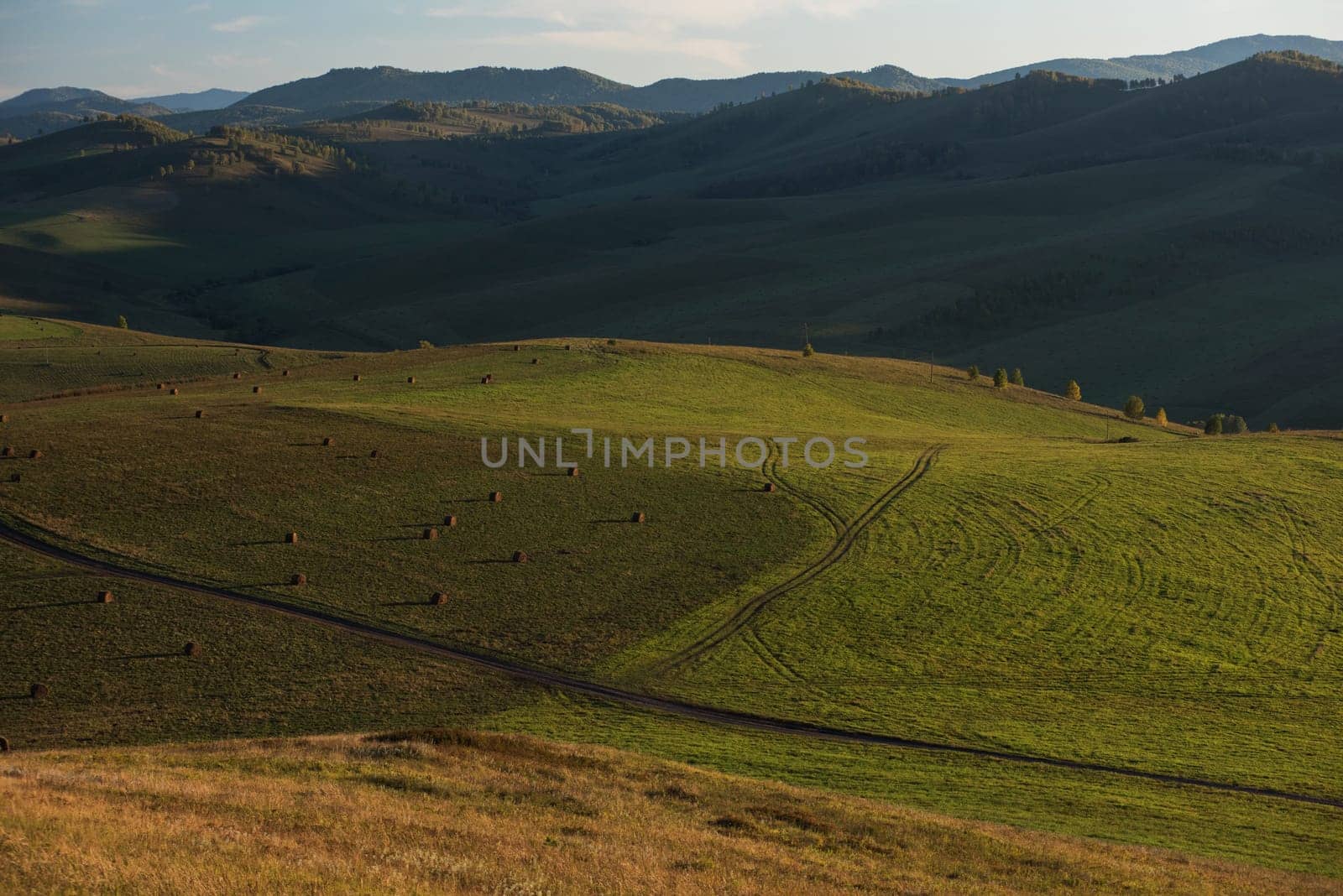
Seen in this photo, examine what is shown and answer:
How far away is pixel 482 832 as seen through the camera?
25.9m

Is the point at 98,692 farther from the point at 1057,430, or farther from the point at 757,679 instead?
the point at 1057,430

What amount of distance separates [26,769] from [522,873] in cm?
1449

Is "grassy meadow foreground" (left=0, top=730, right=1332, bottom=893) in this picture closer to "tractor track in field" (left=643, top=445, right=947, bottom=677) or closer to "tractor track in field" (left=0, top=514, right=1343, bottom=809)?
"tractor track in field" (left=0, top=514, right=1343, bottom=809)

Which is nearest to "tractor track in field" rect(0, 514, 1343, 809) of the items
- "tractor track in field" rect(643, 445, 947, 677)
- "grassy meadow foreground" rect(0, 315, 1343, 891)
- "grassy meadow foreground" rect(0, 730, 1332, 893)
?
"grassy meadow foreground" rect(0, 315, 1343, 891)

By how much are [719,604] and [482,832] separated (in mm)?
25607

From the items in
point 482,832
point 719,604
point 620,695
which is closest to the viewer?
point 482,832

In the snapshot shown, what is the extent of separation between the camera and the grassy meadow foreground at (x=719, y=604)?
3675 cm

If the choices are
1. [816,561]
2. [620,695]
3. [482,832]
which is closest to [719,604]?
[816,561]

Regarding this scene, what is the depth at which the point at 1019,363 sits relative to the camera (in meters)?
162

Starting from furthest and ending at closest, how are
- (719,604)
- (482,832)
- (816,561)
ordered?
(816,561) < (719,604) < (482,832)

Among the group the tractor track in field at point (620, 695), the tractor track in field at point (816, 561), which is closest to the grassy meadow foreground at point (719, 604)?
the tractor track in field at point (816, 561)

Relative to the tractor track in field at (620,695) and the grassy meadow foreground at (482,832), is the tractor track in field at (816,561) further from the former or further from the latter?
the grassy meadow foreground at (482,832)

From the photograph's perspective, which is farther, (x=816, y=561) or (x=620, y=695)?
(x=816, y=561)

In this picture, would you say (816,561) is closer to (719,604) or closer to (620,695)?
(719,604)
